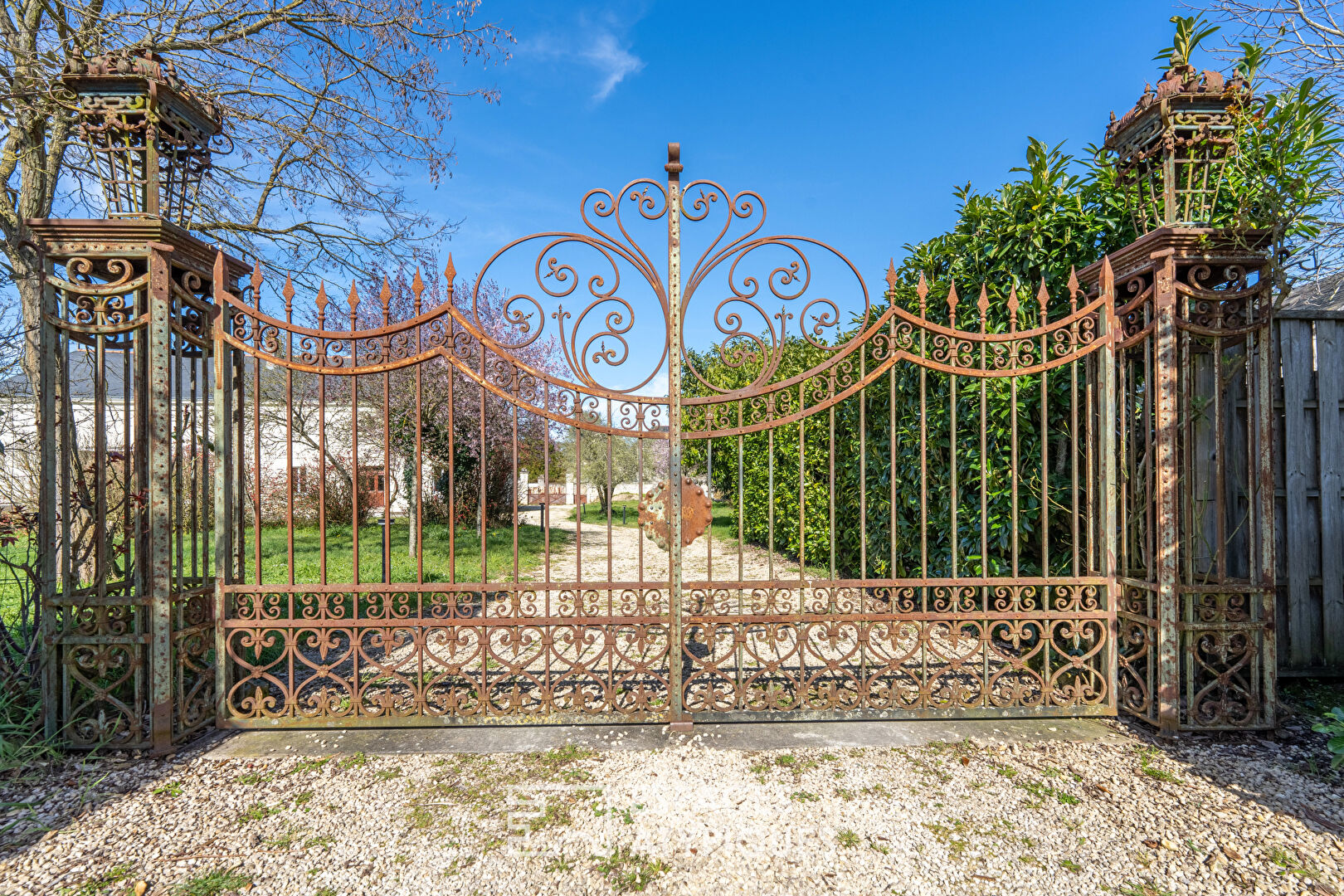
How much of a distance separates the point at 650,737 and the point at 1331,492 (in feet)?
16.1

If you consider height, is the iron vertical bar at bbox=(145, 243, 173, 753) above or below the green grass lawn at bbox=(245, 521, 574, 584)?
above

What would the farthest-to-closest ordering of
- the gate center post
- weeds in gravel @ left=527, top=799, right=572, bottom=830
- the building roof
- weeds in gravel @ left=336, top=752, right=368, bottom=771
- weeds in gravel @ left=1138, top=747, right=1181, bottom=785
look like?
the building roof
the gate center post
weeds in gravel @ left=336, top=752, right=368, bottom=771
weeds in gravel @ left=1138, top=747, right=1181, bottom=785
weeds in gravel @ left=527, top=799, right=572, bottom=830

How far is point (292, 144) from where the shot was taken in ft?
19.1

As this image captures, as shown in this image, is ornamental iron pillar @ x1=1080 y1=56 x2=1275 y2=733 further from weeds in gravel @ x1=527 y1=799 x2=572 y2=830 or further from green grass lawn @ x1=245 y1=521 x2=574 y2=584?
green grass lawn @ x1=245 y1=521 x2=574 y2=584

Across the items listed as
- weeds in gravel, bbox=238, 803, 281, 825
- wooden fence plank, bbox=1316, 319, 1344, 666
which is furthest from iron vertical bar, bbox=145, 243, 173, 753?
wooden fence plank, bbox=1316, 319, 1344, 666

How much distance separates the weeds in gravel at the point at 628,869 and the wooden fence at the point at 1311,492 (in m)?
4.56

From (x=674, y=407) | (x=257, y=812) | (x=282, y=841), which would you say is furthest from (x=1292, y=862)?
(x=257, y=812)

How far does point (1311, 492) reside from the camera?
12.8 ft

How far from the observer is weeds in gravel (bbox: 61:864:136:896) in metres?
2.18

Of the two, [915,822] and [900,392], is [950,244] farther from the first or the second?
[915,822]

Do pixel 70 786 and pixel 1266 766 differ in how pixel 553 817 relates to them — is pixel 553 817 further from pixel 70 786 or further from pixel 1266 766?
pixel 1266 766

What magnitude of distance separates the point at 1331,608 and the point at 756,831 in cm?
443

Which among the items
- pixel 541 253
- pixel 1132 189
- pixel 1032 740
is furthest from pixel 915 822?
pixel 1132 189

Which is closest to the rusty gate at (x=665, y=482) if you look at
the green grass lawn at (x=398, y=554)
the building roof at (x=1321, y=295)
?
the building roof at (x=1321, y=295)
